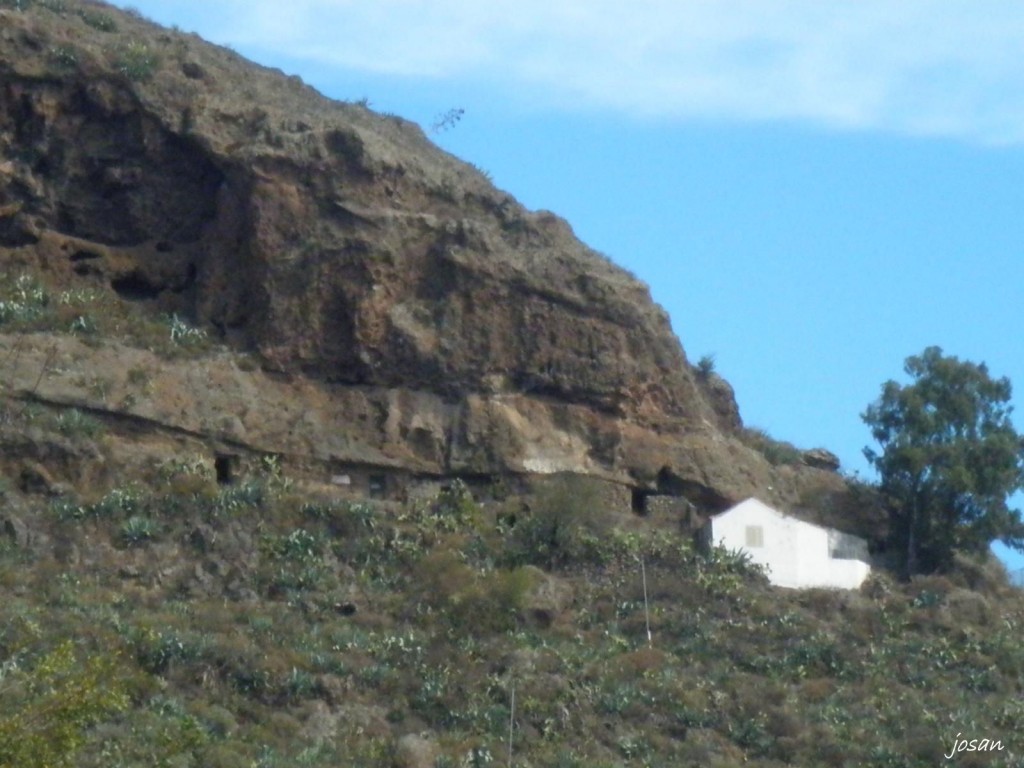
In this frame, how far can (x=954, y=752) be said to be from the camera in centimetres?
2662

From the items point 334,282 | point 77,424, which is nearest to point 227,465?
point 77,424

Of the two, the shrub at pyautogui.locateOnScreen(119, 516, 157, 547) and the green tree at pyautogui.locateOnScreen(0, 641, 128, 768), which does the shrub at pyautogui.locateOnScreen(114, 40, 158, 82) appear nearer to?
the shrub at pyautogui.locateOnScreen(119, 516, 157, 547)

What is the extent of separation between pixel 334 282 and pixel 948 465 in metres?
11.6

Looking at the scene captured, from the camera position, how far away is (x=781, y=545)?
3372cm

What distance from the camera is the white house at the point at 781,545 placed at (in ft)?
110

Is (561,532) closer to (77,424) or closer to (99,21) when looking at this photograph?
(77,424)

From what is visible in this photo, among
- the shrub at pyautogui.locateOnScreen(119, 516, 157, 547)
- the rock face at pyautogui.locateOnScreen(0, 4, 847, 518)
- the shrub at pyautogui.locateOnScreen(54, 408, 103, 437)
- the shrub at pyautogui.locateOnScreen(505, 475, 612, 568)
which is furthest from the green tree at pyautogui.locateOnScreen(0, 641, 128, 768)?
the rock face at pyautogui.locateOnScreen(0, 4, 847, 518)

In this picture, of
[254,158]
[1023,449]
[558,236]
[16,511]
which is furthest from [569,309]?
[16,511]

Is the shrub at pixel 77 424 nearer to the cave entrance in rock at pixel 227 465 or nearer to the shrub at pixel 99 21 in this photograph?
the cave entrance in rock at pixel 227 465

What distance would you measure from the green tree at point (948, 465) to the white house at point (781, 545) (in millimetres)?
2573

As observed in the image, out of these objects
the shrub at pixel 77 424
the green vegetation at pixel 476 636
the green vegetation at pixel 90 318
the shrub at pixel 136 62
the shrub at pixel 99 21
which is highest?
the shrub at pixel 99 21

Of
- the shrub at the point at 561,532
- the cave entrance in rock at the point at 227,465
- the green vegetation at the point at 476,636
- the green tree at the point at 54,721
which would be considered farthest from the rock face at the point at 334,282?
the green tree at the point at 54,721

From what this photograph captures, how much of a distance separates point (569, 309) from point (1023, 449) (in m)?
8.71

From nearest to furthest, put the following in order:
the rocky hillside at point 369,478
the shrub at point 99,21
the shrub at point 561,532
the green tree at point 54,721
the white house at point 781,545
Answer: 1. the green tree at point 54,721
2. the rocky hillside at point 369,478
3. the shrub at point 561,532
4. the white house at point 781,545
5. the shrub at point 99,21
